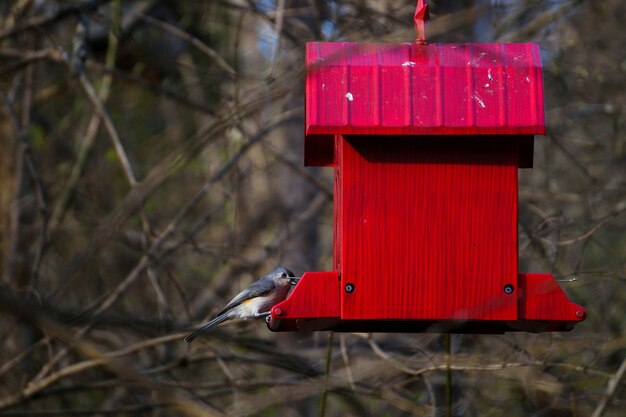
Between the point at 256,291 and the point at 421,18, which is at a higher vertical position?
the point at 421,18

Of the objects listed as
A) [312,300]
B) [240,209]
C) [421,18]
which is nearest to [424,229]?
[312,300]

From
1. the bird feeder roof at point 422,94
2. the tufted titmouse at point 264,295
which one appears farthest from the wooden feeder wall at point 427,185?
the tufted titmouse at point 264,295

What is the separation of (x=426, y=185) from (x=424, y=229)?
17 centimetres

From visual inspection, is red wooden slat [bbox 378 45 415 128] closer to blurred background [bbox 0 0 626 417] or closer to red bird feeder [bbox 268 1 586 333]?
red bird feeder [bbox 268 1 586 333]

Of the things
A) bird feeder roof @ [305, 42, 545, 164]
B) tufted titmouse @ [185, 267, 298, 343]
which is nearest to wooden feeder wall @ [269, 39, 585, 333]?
bird feeder roof @ [305, 42, 545, 164]

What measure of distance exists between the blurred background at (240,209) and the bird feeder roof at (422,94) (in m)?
1.57

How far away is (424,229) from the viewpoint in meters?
3.92

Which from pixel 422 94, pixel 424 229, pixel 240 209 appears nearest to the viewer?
pixel 422 94

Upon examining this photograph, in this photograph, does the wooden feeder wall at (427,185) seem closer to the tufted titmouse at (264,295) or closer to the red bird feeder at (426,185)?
the red bird feeder at (426,185)

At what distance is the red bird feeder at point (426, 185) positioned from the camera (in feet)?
12.5

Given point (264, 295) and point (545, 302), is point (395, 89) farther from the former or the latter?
point (264, 295)

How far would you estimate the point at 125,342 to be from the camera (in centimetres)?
778

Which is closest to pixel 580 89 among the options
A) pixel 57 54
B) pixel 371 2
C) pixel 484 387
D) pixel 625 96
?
pixel 625 96

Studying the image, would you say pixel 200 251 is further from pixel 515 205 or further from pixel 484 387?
pixel 515 205
